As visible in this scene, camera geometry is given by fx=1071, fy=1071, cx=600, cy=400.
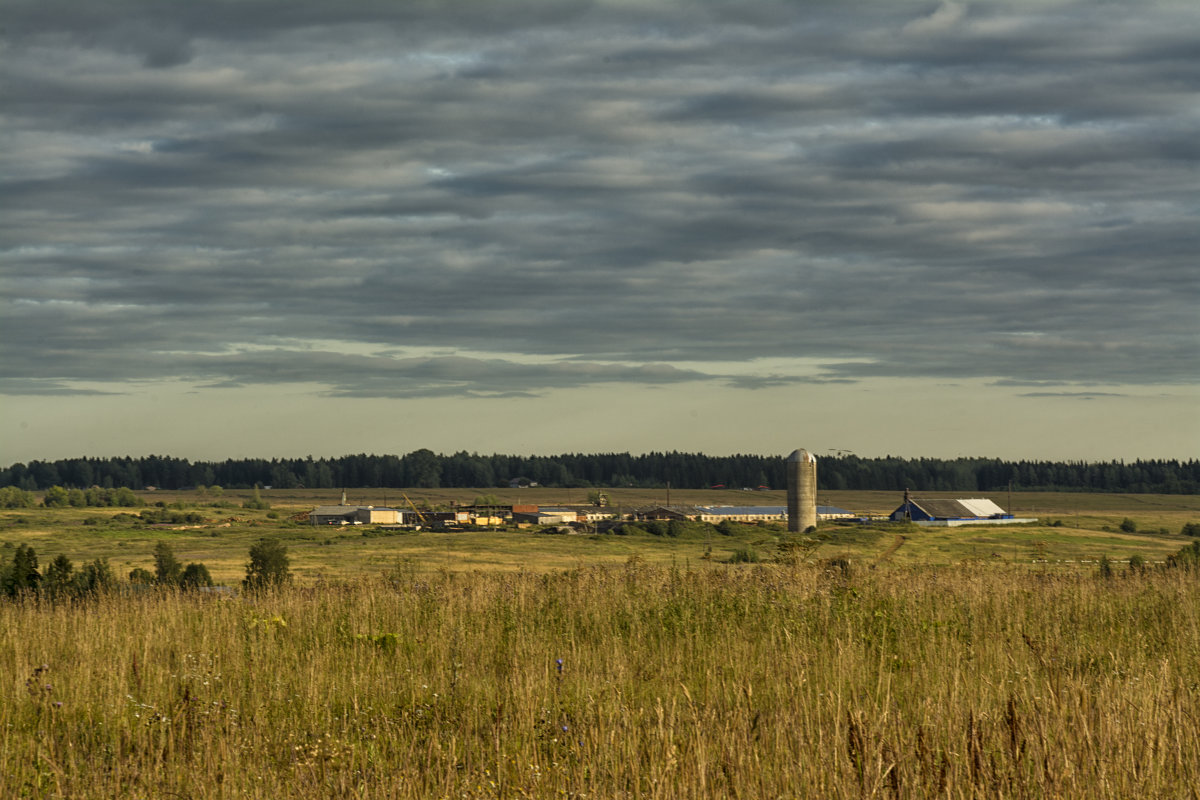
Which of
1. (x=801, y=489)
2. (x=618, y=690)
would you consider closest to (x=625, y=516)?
(x=801, y=489)

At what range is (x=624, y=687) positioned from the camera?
8414 mm

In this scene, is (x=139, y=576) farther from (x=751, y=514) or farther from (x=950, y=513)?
(x=751, y=514)

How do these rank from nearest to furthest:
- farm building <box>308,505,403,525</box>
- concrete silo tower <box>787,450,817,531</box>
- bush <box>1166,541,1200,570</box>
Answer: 1. bush <box>1166,541,1200,570</box>
2. concrete silo tower <box>787,450,817,531</box>
3. farm building <box>308,505,403,525</box>

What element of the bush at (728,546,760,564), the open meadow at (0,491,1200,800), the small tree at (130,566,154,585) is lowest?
the bush at (728,546,760,564)

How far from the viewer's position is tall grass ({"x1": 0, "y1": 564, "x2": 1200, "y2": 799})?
560 centimetres

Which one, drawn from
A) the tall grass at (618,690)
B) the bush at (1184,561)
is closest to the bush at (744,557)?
the bush at (1184,561)

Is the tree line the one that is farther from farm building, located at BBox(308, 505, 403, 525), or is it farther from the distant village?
farm building, located at BBox(308, 505, 403, 525)

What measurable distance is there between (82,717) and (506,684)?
125 inches

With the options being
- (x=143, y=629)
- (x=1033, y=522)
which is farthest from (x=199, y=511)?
(x=143, y=629)

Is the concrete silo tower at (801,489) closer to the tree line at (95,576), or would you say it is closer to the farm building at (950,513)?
the farm building at (950,513)

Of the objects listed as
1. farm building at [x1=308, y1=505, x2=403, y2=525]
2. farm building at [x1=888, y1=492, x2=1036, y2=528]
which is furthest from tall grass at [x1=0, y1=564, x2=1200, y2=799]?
farm building at [x1=308, y1=505, x2=403, y2=525]

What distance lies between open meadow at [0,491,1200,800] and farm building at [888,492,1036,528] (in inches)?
5491

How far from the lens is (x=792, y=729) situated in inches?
254

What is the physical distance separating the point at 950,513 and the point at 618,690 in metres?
159
